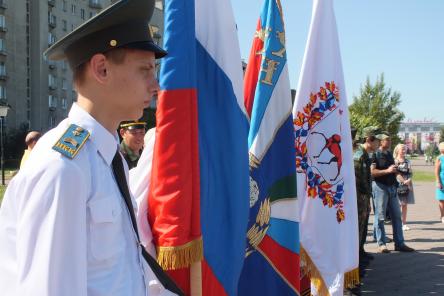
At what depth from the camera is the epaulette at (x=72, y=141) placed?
4.87 feet

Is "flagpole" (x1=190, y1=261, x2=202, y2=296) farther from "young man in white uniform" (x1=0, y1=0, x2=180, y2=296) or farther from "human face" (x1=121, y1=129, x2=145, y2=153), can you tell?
"human face" (x1=121, y1=129, x2=145, y2=153)

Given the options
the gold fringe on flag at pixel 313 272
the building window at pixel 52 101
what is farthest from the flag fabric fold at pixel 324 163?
the building window at pixel 52 101

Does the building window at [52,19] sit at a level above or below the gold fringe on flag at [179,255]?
above

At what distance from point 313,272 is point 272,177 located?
1137mm

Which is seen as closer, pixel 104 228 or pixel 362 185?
pixel 104 228

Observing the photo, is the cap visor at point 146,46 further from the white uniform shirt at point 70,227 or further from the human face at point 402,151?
the human face at point 402,151

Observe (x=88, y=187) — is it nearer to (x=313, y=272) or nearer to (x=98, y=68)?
(x=98, y=68)

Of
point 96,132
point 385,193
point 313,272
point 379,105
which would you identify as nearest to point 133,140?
point 313,272

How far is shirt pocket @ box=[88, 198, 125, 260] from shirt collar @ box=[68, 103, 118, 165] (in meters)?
0.19

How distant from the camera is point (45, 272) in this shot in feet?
4.39

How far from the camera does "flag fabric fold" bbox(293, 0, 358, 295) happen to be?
441cm

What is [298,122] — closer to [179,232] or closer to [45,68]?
[179,232]

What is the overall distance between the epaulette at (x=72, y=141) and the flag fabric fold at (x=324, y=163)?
3.05 meters

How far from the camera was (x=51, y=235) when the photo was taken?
1355 millimetres
